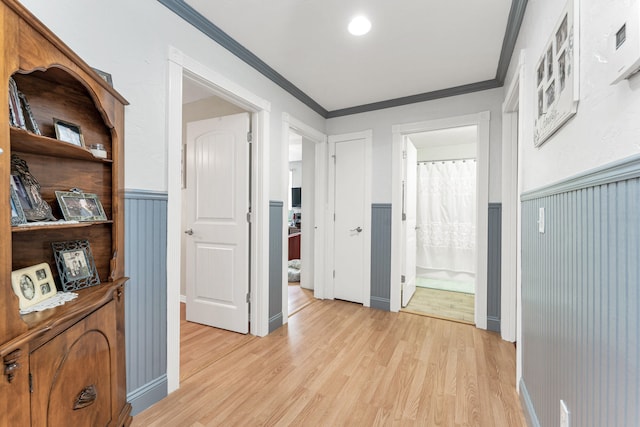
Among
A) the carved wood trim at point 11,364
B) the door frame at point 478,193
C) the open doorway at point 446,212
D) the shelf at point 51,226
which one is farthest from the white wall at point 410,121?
the carved wood trim at point 11,364

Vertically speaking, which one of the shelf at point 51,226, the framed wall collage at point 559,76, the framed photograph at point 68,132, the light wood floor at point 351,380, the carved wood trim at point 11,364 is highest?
the framed wall collage at point 559,76

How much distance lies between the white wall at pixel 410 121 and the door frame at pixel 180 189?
1280mm

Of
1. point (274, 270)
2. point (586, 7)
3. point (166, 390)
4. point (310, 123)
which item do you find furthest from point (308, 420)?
point (310, 123)

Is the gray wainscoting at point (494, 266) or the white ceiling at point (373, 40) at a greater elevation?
the white ceiling at point (373, 40)

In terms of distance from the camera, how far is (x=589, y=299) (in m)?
0.86

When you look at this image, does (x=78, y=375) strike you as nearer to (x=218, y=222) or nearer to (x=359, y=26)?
(x=218, y=222)

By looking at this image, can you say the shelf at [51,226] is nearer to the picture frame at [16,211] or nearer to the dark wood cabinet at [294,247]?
the picture frame at [16,211]

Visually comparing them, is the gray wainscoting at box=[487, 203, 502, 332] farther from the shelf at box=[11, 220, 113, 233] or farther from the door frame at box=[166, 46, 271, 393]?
the shelf at box=[11, 220, 113, 233]

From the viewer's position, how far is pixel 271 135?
8.55ft

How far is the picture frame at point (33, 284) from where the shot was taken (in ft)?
3.07

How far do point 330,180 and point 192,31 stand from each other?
82.7 inches

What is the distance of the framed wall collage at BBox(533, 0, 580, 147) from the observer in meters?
0.95

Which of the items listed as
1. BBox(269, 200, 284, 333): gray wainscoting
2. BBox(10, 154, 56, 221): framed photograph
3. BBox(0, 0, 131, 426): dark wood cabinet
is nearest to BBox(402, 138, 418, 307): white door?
BBox(269, 200, 284, 333): gray wainscoting

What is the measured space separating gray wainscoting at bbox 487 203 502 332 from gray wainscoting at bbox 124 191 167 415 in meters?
2.73
